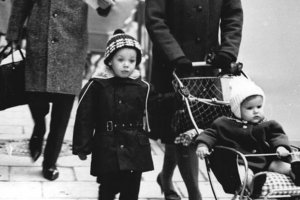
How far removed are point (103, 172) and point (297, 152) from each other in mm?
1323

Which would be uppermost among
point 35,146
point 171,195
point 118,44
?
point 118,44

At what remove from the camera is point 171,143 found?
17.2 feet

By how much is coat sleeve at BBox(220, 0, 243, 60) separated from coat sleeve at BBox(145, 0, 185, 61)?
0.38 meters

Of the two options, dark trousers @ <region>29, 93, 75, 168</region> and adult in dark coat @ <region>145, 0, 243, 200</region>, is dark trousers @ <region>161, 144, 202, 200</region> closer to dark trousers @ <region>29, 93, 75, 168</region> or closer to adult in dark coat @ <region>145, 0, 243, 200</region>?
adult in dark coat @ <region>145, 0, 243, 200</region>

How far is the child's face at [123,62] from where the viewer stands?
14.9 feet

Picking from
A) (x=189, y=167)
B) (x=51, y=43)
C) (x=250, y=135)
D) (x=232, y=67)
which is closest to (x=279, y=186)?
(x=250, y=135)

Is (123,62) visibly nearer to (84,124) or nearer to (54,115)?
(84,124)

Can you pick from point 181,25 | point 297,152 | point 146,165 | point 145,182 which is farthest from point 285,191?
point 145,182

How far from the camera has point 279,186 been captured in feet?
13.1

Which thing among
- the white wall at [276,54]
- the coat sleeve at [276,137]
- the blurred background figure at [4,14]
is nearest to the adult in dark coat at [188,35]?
the coat sleeve at [276,137]

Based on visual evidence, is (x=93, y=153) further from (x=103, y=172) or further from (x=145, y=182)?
(x=145, y=182)

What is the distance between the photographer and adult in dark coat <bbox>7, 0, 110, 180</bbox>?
5688mm

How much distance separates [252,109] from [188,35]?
108 centimetres

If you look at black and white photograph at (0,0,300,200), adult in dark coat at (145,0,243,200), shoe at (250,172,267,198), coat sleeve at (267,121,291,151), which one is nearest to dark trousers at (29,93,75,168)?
black and white photograph at (0,0,300,200)
